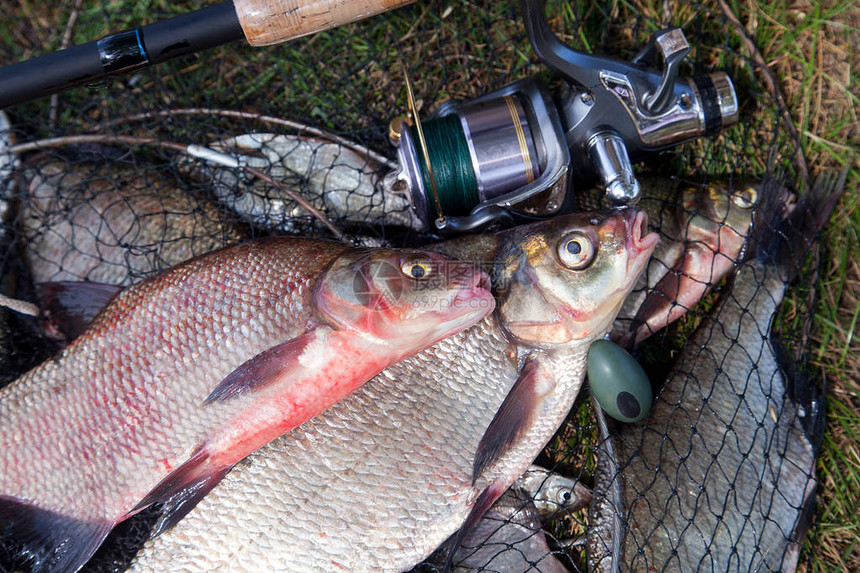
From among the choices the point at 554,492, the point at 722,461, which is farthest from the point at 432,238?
the point at 722,461

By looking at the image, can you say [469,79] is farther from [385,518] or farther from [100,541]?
[100,541]

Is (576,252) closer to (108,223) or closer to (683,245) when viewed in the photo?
Answer: (683,245)

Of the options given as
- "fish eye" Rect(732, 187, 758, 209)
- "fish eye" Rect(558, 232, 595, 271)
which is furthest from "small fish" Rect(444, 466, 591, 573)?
"fish eye" Rect(732, 187, 758, 209)

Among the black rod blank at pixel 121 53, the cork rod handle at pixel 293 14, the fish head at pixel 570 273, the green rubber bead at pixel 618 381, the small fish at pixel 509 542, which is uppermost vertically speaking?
the black rod blank at pixel 121 53

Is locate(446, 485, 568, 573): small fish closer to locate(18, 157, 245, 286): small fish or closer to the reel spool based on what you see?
the reel spool

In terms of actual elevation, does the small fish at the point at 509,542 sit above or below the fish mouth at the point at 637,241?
below

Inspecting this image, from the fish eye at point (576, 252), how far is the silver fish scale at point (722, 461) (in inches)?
27.1

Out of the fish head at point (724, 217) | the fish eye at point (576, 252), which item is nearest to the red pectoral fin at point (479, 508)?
the fish eye at point (576, 252)

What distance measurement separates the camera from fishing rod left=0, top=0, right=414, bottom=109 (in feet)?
6.37

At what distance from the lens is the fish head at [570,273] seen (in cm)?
196

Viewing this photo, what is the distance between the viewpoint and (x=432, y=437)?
202cm

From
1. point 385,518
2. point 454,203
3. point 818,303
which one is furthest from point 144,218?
point 818,303

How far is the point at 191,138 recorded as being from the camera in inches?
107

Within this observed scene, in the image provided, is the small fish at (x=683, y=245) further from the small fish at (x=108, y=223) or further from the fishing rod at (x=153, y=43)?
the small fish at (x=108, y=223)
